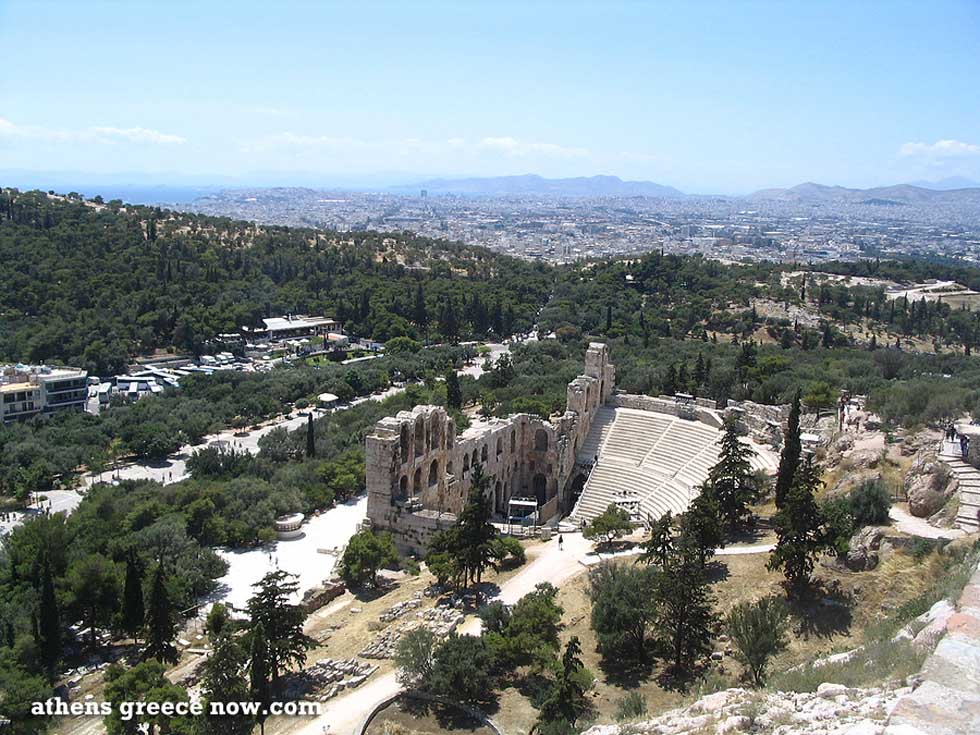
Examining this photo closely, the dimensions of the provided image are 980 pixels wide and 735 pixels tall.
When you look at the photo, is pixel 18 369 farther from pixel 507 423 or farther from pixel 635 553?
pixel 635 553

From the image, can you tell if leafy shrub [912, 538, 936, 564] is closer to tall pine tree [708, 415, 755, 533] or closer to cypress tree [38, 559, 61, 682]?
tall pine tree [708, 415, 755, 533]

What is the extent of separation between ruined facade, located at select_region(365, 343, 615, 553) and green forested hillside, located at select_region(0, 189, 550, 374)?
47390 millimetres

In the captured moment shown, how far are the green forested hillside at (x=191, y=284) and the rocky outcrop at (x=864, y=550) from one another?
65751 millimetres

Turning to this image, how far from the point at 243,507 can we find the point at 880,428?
28.8m

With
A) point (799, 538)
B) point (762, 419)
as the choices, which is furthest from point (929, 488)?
point (762, 419)

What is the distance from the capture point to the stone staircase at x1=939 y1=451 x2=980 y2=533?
22.2 meters

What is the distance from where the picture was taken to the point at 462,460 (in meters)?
36.1

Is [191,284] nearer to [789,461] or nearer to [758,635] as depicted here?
[789,461]

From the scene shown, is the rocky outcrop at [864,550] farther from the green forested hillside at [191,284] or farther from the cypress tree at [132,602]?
the green forested hillside at [191,284]

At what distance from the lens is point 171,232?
344ft

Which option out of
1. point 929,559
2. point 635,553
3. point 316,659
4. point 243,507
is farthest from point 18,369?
point 929,559

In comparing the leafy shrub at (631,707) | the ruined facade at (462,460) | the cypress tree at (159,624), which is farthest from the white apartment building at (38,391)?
the leafy shrub at (631,707)

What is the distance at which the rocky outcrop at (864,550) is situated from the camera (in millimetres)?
22828

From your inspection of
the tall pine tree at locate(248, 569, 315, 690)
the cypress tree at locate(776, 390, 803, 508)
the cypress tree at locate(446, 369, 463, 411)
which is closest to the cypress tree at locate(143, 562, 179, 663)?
the tall pine tree at locate(248, 569, 315, 690)
